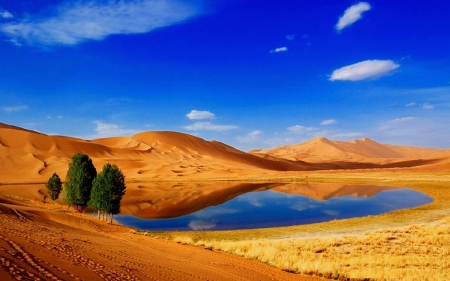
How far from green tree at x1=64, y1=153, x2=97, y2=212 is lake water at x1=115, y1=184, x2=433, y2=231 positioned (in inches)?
158

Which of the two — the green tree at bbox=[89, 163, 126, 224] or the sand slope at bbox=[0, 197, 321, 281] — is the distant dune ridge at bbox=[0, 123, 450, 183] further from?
the sand slope at bbox=[0, 197, 321, 281]

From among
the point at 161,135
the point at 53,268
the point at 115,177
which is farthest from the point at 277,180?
the point at 161,135

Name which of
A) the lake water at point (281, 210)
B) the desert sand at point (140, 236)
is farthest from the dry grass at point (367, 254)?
the lake water at point (281, 210)

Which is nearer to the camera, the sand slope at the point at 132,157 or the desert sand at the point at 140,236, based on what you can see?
the desert sand at the point at 140,236

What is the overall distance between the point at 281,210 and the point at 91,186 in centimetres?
1913

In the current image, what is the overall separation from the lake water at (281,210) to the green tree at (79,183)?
4008mm

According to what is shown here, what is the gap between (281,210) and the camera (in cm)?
3544

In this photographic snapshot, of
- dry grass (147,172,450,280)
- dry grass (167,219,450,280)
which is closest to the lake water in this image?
dry grass (147,172,450,280)

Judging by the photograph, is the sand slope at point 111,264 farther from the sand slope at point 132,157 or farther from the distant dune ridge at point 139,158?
the sand slope at point 132,157

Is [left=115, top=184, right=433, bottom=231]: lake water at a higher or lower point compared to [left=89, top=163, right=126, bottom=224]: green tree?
lower

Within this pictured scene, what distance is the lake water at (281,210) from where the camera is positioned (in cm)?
2875

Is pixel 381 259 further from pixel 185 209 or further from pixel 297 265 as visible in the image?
pixel 185 209

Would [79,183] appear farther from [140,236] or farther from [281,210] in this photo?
[281,210]

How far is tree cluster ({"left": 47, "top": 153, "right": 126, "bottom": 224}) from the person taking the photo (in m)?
29.0
